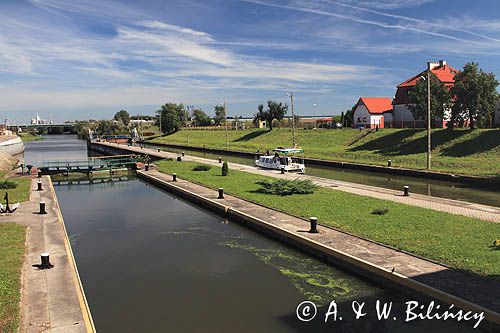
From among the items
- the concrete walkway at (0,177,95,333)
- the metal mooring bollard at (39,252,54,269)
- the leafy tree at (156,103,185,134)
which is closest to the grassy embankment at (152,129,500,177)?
the concrete walkway at (0,177,95,333)

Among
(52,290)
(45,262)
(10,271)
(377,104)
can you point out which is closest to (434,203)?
(45,262)

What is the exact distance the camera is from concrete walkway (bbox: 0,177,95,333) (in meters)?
10.5

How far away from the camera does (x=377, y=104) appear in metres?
79.9

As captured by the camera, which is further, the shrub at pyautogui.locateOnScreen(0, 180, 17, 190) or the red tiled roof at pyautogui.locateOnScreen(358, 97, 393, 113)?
the red tiled roof at pyautogui.locateOnScreen(358, 97, 393, 113)

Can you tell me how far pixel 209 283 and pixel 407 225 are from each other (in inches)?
358

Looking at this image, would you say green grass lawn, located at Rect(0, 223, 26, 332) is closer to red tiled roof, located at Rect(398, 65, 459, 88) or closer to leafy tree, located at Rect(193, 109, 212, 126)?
red tiled roof, located at Rect(398, 65, 459, 88)

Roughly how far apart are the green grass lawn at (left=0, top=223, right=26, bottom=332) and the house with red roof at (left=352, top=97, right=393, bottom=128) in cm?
6383

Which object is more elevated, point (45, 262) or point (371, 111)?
point (371, 111)

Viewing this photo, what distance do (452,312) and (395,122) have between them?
59.3 metres

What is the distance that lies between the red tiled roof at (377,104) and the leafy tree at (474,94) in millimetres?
27011

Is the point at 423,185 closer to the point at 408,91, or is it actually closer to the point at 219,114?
the point at 408,91

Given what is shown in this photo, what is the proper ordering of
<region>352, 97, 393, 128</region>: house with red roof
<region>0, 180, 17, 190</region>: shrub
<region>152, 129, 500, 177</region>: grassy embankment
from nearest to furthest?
<region>0, 180, 17, 190</region>: shrub → <region>152, 129, 500, 177</region>: grassy embankment → <region>352, 97, 393, 128</region>: house with red roof

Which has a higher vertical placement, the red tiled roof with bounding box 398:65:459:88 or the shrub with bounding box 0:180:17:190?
the red tiled roof with bounding box 398:65:459:88

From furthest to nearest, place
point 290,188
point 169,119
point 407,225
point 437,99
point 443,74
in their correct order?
1. point 169,119
2. point 443,74
3. point 437,99
4. point 290,188
5. point 407,225
